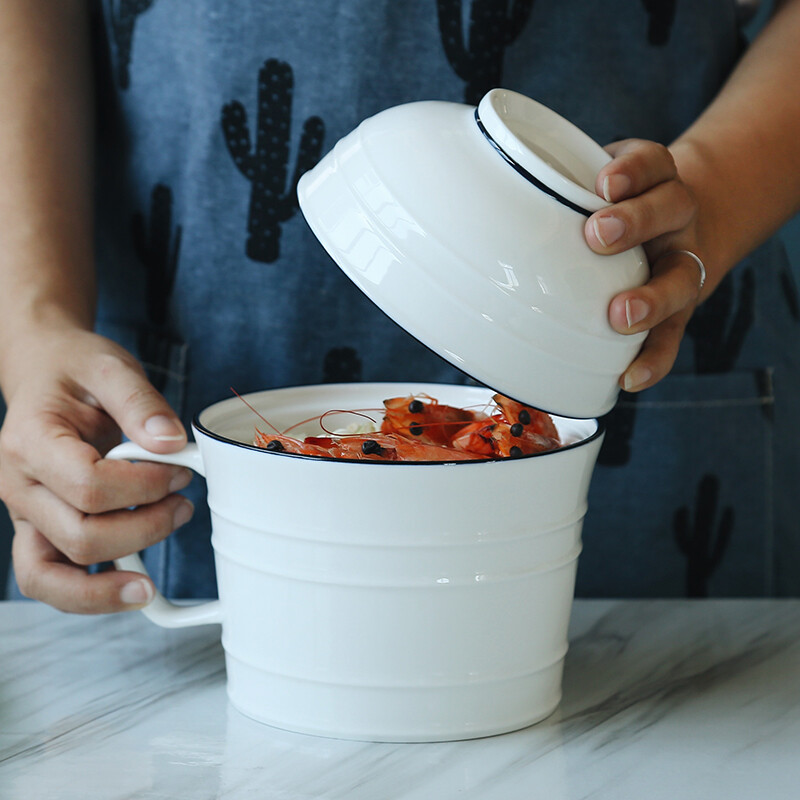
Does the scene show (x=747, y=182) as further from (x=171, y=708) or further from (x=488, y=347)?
(x=171, y=708)

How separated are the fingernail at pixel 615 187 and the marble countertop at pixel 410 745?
0.29 m

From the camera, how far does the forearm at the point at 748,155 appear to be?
71cm

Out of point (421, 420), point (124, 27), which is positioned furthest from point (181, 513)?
point (124, 27)

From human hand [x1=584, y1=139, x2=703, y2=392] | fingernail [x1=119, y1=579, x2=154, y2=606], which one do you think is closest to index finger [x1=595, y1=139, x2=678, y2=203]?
human hand [x1=584, y1=139, x2=703, y2=392]

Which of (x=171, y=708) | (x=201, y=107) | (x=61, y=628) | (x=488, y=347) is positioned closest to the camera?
(x=488, y=347)

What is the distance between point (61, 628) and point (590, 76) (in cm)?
62

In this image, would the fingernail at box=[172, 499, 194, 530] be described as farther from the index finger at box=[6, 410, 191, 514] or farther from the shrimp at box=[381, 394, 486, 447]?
the shrimp at box=[381, 394, 486, 447]

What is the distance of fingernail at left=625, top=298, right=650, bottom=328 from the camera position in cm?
49

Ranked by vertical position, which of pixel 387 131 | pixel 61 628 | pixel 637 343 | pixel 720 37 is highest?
pixel 720 37

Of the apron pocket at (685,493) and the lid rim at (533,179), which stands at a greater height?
the lid rim at (533,179)

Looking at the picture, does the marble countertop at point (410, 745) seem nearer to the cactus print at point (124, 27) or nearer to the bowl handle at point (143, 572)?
the bowl handle at point (143, 572)

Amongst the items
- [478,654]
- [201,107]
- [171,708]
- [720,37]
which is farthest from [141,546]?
[720,37]

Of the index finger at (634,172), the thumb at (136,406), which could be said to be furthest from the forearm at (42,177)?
the index finger at (634,172)

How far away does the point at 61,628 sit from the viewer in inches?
27.7
